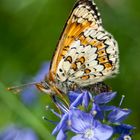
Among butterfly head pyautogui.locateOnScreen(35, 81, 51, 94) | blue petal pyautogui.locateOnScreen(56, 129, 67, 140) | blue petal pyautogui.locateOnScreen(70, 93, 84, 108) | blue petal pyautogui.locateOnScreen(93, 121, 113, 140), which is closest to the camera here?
blue petal pyautogui.locateOnScreen(93, 121, 113, 140)

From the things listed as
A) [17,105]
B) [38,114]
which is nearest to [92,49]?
[17,105]

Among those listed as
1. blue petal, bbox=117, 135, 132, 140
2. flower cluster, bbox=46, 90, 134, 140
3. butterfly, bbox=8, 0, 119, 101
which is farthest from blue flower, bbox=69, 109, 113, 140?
butterfly, bbox=8, 0, 119, 101

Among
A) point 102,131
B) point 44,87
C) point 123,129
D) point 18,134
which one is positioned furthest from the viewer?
point 18,134

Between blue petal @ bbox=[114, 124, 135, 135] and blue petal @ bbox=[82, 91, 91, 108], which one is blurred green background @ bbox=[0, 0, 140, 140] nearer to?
blue petal @ bbox=[82, 91, 91, 108]

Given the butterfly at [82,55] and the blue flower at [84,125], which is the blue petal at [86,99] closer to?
the blue flower at [84,125]

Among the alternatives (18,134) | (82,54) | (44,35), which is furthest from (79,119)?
(44,35)

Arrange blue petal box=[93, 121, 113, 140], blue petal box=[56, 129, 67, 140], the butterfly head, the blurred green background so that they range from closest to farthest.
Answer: blue petal box=[93, 121, 113, 140] → blue petal box=[56, 129, 67, 140] → the butterfly head → the blurred green background

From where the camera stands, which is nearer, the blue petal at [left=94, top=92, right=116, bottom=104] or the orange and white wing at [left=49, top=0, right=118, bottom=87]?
the blue petal at [left=94, top=92, right=116, bottom=104]

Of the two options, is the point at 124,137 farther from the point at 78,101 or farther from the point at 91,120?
the point at 78,101
